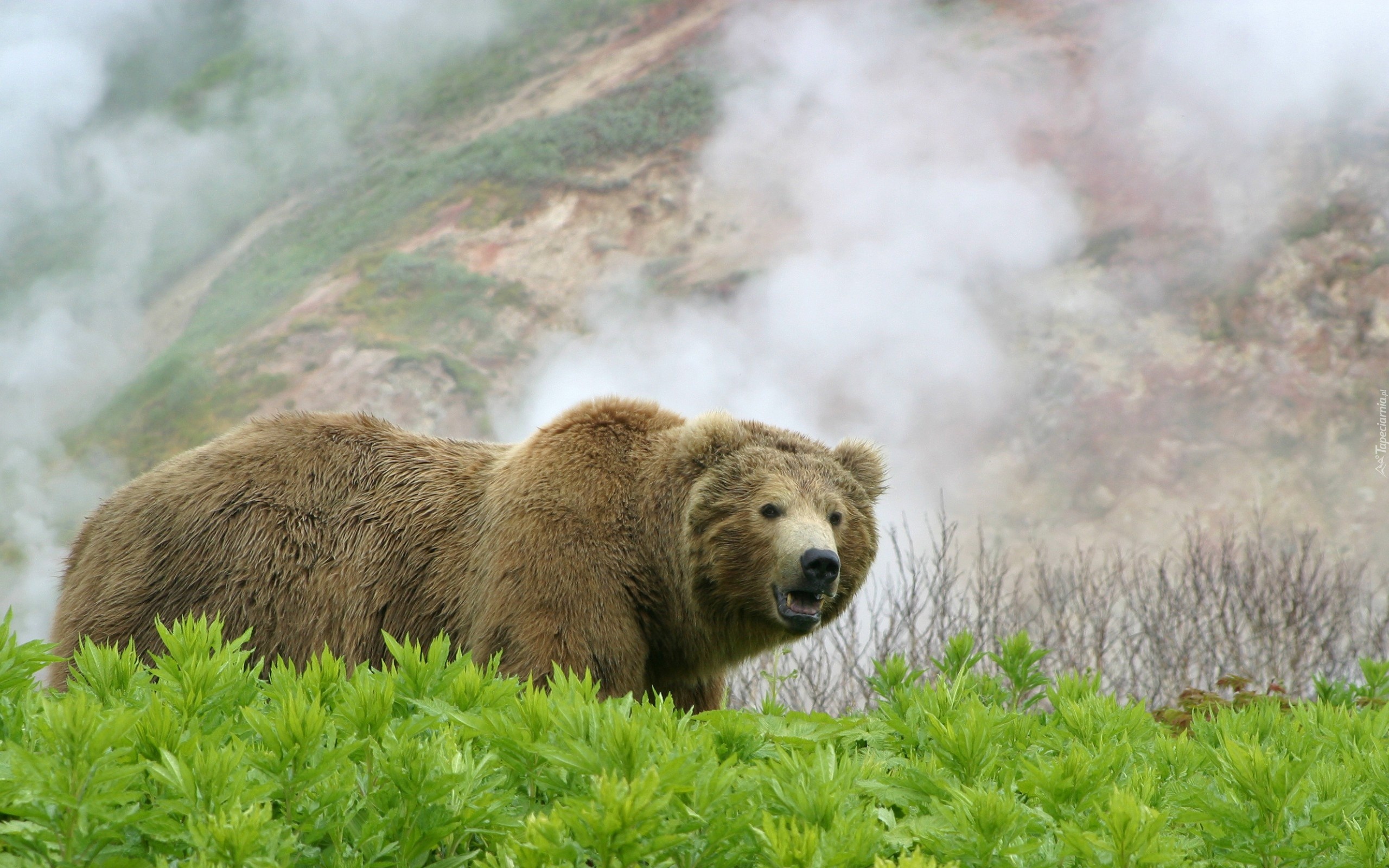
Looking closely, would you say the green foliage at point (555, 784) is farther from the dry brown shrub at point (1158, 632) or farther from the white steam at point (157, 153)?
the white steam at point (157, 153)

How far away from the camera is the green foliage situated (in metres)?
1.69

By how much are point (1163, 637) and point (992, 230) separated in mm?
13088

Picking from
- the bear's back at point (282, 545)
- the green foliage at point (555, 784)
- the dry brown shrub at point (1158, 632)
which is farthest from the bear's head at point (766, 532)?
the dry brown shrub at point (1158, 632)

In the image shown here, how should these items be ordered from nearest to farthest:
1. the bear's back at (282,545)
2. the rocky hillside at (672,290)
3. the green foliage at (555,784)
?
the green foliage at (555,784) → the bear's back at (282,545) → the rocky hillside at (672,290)

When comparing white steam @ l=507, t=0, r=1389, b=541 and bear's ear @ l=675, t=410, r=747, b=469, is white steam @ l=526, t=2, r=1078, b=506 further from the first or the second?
bear's ear @ l=675, t=410, r=747, b=469

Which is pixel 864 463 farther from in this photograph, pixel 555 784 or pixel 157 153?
pixel 157 153

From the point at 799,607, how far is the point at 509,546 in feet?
3.97

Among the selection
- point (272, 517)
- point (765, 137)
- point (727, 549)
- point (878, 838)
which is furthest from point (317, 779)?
point (765, 137)

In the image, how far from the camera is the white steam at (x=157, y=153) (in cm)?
3062

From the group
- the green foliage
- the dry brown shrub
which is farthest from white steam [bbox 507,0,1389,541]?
the green foliage

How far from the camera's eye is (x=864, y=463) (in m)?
5.67

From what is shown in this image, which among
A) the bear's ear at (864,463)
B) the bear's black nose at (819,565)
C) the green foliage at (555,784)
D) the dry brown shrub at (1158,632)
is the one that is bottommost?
the green foliage at (555,784)

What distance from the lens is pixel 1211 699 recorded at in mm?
5203

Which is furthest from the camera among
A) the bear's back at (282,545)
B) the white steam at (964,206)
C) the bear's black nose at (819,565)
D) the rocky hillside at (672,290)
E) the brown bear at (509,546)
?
the white steam at (964,206)
